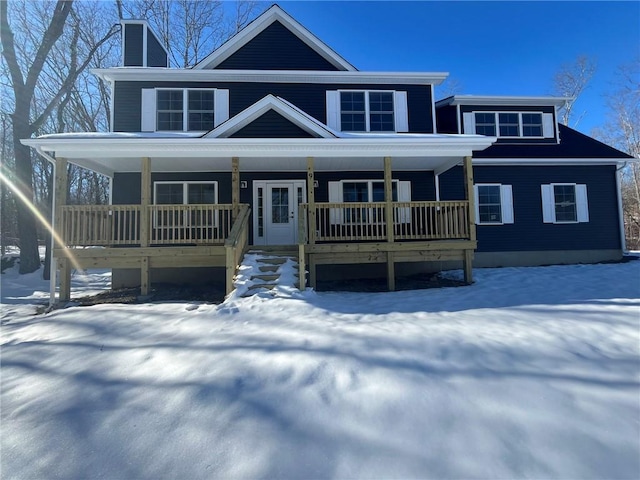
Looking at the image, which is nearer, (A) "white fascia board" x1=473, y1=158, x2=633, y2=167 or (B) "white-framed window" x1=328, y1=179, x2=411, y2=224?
(B) "white-framed window" x1=328, y1=179, x2=411, y2=224

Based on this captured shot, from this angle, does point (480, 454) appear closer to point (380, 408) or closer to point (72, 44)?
point (380, 408)

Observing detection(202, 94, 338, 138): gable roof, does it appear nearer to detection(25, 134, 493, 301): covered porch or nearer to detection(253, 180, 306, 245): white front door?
detection(25, 134, 493, 301): covered porch

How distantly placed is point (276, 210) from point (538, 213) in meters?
8.62

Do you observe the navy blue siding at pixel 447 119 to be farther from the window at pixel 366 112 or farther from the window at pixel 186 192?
the window at pixel 186 192

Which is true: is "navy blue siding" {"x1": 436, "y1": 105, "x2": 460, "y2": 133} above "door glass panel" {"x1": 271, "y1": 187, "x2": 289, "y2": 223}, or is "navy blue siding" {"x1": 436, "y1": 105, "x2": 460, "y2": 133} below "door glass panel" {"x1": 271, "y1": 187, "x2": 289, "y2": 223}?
above

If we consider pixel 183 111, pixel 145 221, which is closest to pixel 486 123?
pixel 183 111

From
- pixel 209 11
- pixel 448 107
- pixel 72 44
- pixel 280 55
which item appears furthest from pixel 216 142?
pixel 209 11

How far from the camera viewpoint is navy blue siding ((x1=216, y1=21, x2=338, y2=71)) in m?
11.6

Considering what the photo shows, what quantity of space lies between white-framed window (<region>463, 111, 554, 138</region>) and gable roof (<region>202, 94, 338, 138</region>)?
6.59 m

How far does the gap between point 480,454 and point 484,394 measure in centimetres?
75

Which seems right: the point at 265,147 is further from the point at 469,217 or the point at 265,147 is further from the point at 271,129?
the point at 469,217

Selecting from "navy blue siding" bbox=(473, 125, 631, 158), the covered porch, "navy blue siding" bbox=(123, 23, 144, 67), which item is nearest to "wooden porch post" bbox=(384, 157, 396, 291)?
the covered porch

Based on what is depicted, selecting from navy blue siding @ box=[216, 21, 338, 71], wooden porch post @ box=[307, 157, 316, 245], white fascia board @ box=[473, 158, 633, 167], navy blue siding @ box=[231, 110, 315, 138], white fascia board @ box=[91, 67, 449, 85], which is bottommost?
wooden porch post @ box=[307, 157, 316, 245]

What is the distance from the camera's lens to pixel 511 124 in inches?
513
